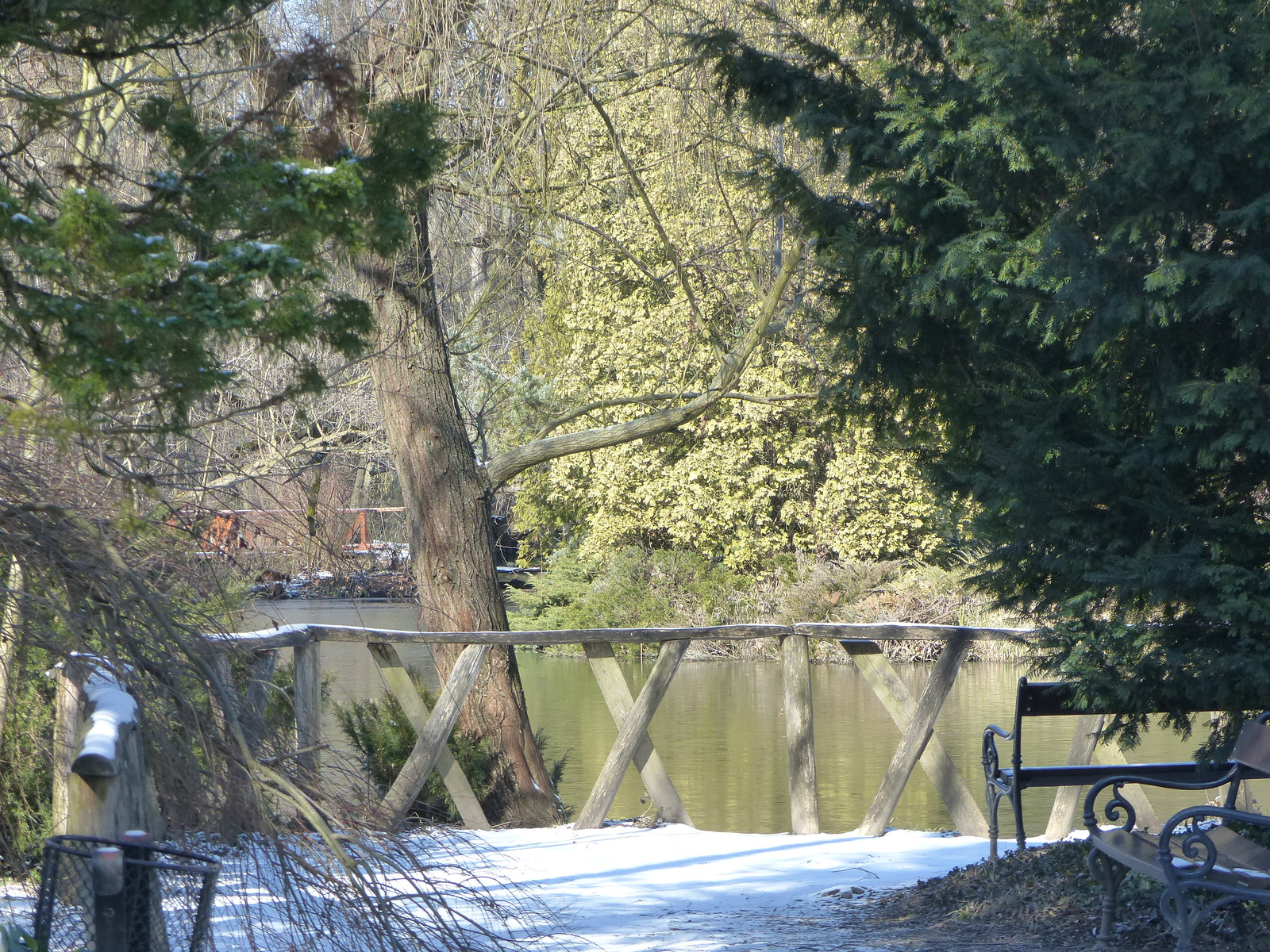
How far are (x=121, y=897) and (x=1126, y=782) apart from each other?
11.5ft

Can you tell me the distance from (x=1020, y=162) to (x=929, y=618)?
51.2ft

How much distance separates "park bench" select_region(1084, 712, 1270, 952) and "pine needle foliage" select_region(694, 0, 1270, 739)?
349mm

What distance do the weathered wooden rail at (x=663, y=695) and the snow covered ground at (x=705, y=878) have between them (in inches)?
9.5

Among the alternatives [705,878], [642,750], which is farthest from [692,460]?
[705,878]

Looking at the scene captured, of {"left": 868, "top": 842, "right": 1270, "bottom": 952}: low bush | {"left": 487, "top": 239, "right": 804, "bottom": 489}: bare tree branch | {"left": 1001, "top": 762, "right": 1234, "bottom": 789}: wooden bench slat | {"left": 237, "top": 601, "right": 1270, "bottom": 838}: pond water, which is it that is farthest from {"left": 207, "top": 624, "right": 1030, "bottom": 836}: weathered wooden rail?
{"left": 487, "top": 239, "right": 804, "bottom": 489}: bare tree branch

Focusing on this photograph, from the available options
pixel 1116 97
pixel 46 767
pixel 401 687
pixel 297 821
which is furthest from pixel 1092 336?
pixel 46 767

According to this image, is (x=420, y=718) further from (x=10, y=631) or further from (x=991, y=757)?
(x=991, y=757)

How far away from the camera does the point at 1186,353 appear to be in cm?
497

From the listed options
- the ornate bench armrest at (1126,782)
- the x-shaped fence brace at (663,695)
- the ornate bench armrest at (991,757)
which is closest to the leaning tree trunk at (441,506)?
the x-shaped fence brace at (663,695)

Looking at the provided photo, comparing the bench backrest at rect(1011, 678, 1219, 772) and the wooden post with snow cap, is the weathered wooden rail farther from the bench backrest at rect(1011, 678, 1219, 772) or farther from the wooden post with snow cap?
the wooden post with snow cap

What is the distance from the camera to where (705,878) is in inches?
223

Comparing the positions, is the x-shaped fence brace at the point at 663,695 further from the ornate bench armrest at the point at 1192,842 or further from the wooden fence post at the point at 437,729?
the ornate bench armrest at the point at 1192,842

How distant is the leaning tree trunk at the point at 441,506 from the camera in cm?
862

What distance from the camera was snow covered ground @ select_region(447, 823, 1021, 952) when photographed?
4680mm
